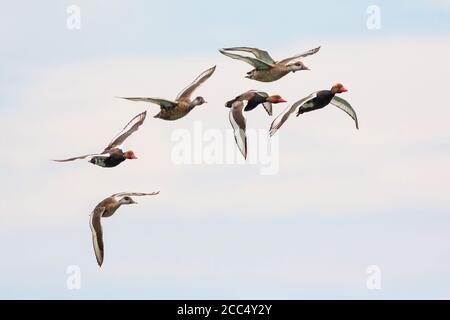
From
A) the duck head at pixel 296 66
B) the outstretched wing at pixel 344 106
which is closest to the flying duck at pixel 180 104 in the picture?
the duck head at pixel 296 66

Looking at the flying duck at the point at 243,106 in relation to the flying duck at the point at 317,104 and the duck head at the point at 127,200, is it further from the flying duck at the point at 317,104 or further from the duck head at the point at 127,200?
the duck head at the point at 127,200

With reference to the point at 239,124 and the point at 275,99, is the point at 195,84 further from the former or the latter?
the point at 239,124

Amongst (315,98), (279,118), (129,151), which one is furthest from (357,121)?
(129,151)

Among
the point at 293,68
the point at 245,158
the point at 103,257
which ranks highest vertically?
the point at 293,68

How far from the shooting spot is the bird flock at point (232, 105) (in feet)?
74.8

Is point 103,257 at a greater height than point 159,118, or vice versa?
point 159,118

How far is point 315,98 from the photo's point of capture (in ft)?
78.8

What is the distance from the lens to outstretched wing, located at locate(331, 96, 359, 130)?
25.1 m

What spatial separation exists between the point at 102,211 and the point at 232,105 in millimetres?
3308

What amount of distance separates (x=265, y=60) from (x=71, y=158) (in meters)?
4.48

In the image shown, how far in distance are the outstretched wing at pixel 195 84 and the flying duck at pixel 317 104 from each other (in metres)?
2.17

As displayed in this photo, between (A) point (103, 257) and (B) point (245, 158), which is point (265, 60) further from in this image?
(A) point (103, 257)

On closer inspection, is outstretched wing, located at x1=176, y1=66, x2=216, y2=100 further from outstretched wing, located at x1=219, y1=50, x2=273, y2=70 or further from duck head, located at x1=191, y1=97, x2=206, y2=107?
outstretched wing, located at x1=219, y1=50, x2=273, y2=70

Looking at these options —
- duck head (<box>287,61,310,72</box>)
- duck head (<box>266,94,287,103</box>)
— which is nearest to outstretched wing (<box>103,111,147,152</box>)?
duck head (<box>266,94,287,103</box>)
